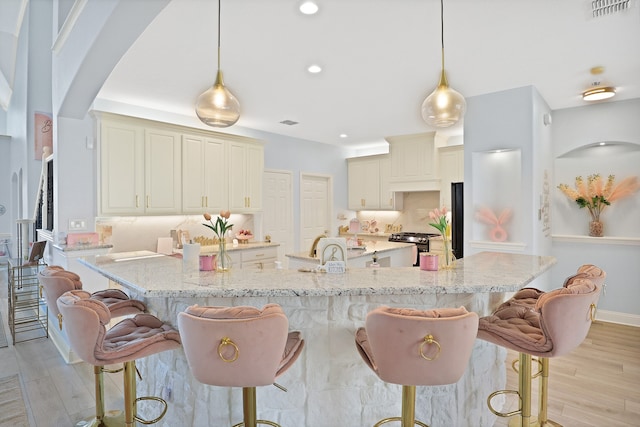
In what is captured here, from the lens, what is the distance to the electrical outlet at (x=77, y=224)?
3531 millimetres

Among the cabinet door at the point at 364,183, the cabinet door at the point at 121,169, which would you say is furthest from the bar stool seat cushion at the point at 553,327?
the cabinet door at the point at 364,183

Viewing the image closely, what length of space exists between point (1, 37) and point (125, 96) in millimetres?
5835

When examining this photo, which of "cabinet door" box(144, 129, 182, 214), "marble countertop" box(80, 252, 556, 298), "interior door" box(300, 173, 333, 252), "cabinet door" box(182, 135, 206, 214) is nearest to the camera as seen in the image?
"marble countertop" box(80, 252, 556, 298)

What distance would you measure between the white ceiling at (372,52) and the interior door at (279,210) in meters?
1.69

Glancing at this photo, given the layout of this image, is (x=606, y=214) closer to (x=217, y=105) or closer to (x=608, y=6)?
(x=608, y=6)

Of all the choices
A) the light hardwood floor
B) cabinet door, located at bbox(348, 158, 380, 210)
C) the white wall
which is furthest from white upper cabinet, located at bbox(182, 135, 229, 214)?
the white wall

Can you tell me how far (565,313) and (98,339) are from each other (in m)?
2.08

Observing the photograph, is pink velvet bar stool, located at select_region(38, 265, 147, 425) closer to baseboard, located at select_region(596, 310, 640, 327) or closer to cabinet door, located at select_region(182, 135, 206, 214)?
cabinet door, located at select_region(182, 135, 206, 214)

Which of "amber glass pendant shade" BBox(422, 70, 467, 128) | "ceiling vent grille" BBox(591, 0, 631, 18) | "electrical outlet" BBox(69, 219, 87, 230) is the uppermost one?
"ceiling vent grille" BBox(591, 0, 631, 18)

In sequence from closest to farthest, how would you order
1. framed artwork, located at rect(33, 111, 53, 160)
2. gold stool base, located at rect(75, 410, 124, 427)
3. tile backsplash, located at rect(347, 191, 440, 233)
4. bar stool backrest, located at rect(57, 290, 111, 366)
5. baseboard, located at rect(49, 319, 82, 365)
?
1. bar stool backrest, located at rect(57, 290, 111, 366)
2. gold stool base, located at rect(75, 410, 124, 427)
3. baseboard, located at rect(49, 319, 82, 365)
4. framed artwork, located at rect(33, 111, 53, 160)
5. tile backsplash, located at rect(347, 191, 440, 233)

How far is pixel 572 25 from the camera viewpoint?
2650 millimetres

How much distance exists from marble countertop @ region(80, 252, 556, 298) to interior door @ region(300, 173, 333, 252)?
14.0 feet

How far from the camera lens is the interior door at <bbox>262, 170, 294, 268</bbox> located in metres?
6.04

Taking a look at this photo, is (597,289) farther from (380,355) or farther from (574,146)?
(574,146)
